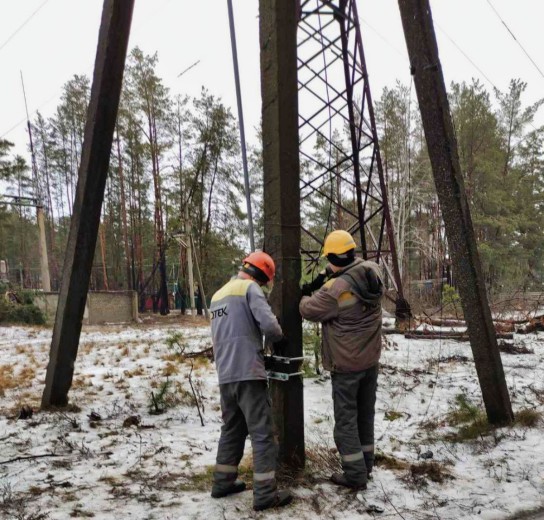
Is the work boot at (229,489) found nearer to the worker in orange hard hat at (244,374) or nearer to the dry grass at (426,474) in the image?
the worker in orange hard hat at (244,374)

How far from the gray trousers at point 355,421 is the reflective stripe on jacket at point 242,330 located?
628mm

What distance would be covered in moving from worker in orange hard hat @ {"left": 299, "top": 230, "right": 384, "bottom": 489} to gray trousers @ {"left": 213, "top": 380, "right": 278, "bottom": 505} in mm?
541

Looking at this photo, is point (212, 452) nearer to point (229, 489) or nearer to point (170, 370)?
point (229, 489)

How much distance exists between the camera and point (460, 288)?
13.5ft

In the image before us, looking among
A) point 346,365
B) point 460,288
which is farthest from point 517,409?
point 346,365

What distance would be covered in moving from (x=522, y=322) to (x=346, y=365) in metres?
8.23

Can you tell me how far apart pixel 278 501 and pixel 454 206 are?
112 inches

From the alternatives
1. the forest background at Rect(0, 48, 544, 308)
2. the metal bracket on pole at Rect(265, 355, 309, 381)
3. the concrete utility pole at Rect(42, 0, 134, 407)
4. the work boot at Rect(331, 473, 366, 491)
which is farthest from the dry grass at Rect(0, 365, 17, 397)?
the forest background at Rect(0, 48, 544, 308)

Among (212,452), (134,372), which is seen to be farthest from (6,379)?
(212,452)

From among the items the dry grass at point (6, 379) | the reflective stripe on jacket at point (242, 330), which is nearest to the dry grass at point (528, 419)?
the reflective stripe on jacket at point (242, 330)

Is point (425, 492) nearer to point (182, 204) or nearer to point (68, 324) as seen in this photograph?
point (68, 324)

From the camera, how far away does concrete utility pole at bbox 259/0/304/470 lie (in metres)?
3.20

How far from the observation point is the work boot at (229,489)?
290cm

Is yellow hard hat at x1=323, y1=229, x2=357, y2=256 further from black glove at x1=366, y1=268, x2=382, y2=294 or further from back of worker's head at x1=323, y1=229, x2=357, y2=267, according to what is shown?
black glove at x1=366, y1=268, x2=382, y2=294
